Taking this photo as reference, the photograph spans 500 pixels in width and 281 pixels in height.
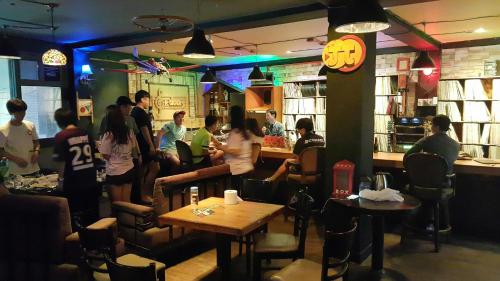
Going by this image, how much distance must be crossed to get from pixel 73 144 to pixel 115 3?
1.69 m

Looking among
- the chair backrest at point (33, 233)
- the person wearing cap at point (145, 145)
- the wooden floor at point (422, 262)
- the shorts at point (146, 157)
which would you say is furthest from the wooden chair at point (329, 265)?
the shorts at point (146, 157)

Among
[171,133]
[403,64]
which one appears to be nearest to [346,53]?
[171,133]

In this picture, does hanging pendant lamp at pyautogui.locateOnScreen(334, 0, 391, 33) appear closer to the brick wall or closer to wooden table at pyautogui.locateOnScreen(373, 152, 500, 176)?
wooden table at pyautogui.locateOnScreen(373, 152, 500, 176)

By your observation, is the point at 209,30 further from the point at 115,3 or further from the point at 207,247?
the point at 207,247

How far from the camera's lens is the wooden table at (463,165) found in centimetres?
419

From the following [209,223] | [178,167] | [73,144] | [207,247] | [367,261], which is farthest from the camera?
[178,167]

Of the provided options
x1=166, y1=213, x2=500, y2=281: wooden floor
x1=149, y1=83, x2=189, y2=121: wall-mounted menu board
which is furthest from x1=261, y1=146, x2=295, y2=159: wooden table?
x1=149, y1=83, x2=189, y2=121: wall-mounted menu board

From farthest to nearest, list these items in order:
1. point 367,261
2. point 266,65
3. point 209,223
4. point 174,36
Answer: point 266,65 → point 174,36 → point 367,261 → point 209,223

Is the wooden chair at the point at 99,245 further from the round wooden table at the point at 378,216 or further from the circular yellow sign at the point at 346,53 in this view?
the circular yellow sign at the point at 346,53

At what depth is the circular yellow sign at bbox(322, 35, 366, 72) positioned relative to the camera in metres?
3.65

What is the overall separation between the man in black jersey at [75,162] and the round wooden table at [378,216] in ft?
7.67

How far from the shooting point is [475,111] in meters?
6.63

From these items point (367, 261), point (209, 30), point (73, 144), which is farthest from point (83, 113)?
point (367, 261)

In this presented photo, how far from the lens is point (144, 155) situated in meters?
5.21
